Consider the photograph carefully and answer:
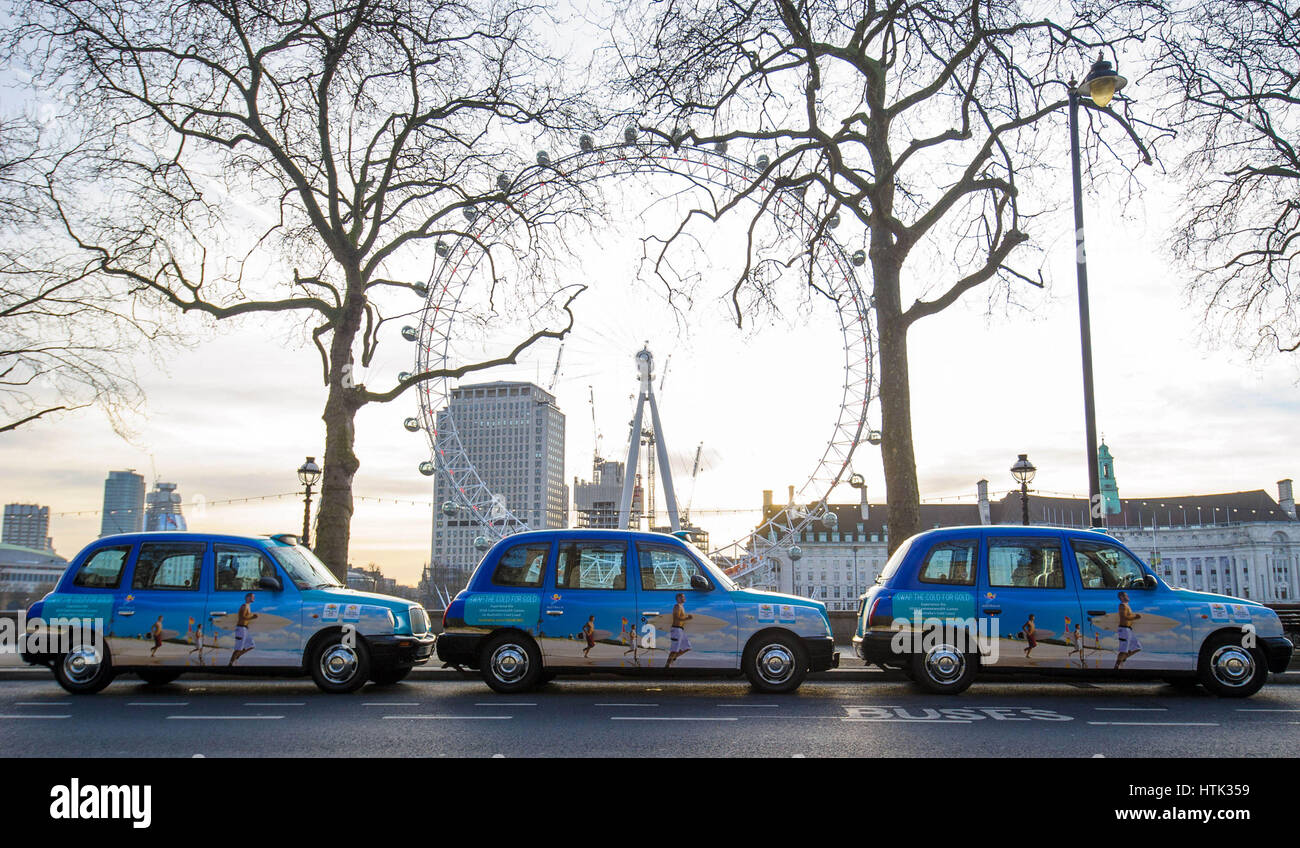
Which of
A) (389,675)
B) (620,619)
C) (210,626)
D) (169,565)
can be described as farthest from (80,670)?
(620,619)

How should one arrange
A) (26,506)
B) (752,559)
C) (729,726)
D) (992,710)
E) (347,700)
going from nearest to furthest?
(729,726)
(992,710)
(347,700)
(752,559)
(26,506)

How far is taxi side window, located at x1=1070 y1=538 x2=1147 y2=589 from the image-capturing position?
1109 cm

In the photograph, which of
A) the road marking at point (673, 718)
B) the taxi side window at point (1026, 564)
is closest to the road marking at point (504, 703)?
the road marking at point (673, 718)

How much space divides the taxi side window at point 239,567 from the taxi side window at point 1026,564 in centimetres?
862

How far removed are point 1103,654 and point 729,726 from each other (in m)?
4.91

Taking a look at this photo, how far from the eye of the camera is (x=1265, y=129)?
18.6 metres

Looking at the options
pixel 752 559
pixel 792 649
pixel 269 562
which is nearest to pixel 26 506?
pixel 752 559

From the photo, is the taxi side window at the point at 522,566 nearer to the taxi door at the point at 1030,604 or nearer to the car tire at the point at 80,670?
the car tire at the point at 80,670

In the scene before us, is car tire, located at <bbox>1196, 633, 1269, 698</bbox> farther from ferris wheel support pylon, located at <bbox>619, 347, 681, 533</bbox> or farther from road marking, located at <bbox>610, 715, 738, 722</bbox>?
ferris wheel support pylon, located at <bbox>619, 347, 681, 533</bbox>

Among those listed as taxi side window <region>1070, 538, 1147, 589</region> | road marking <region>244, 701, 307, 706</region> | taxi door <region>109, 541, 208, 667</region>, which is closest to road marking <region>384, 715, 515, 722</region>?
road marking <region>244, 701, 307, 706</region>

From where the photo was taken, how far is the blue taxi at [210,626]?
11414 mm

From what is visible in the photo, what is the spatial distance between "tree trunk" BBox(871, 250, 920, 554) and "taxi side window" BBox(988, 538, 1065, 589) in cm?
442

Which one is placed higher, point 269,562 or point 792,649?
point 269,562
